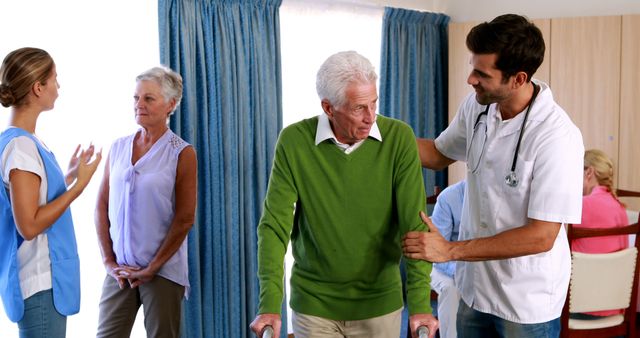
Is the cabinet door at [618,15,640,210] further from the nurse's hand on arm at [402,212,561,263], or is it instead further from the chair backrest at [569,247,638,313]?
the nurse's hand on arm at [402,212,561,263]

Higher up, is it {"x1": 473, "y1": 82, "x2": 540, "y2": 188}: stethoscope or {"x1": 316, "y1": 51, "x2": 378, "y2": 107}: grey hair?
{"x1": 316, "y1": 51, "x2": 378, "y2": 107}: grey hair

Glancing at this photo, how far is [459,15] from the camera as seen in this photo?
19.1 feet

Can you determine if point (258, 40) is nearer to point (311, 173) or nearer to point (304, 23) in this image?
point (304, 23)

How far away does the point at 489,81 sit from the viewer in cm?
225

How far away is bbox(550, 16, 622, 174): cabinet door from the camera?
4926 millimetres

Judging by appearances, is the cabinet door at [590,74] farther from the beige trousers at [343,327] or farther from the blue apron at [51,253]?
the blue apron at [51,253]

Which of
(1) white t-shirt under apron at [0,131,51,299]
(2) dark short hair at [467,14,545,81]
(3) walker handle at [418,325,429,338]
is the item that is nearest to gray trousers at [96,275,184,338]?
(1) white t-shirt under apron at [0,131,51,299]

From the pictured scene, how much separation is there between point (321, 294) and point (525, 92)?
2.83 feet

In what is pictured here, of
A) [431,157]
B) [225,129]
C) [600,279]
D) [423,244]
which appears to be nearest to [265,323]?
[423,244]

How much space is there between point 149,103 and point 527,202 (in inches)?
61.1

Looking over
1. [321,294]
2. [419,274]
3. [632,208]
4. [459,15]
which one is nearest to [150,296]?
[321,294]

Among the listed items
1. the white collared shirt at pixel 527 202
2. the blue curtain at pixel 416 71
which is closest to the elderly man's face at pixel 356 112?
the white collared shirt at pixel 527 202

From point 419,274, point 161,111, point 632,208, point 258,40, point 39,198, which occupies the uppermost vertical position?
point 258,40

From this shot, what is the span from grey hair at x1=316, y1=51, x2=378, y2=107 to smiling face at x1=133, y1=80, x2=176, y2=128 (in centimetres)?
114
